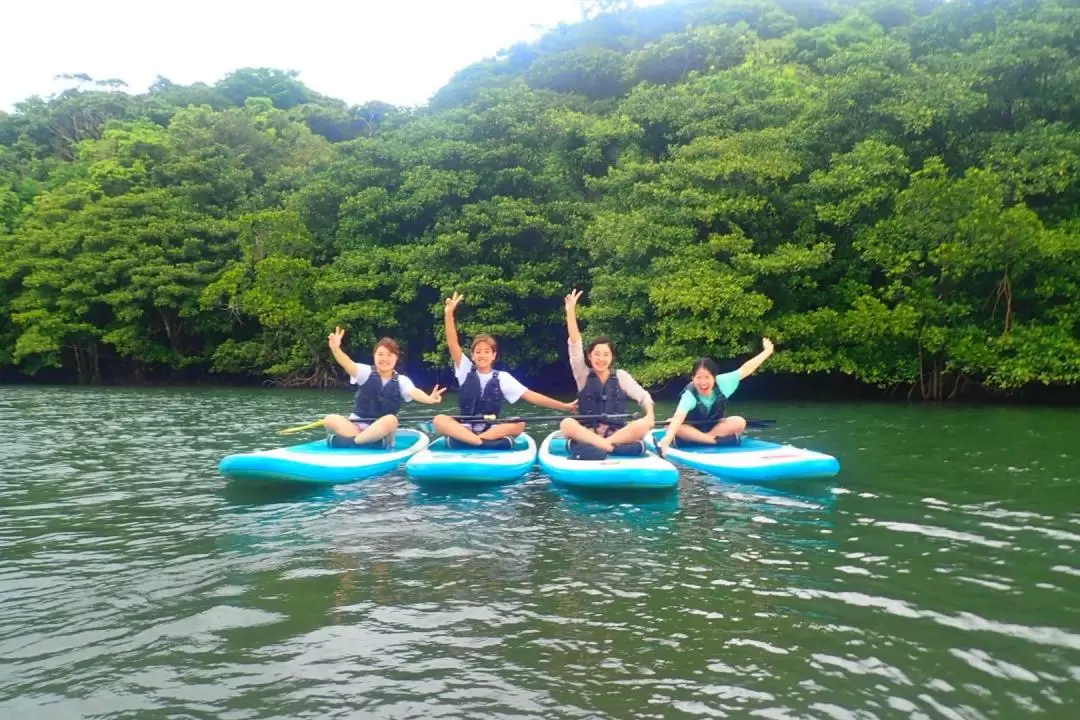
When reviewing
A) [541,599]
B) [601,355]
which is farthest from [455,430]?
[541,599]

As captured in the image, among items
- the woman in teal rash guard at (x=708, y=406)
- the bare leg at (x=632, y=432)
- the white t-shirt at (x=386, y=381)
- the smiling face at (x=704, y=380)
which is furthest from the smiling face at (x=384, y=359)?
the smiling face at (x=704, y=380)

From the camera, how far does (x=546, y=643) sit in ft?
11.1

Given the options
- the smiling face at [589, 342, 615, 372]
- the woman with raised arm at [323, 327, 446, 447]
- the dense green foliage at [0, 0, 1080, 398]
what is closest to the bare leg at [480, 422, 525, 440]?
the woman with raised arm at [323, 327, 446, 447]

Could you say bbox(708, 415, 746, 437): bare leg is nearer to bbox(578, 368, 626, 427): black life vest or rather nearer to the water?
the water

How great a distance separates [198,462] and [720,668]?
7001mm

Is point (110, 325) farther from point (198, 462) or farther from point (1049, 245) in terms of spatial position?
point (1049, 245)

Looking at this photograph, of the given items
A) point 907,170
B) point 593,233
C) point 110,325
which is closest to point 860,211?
point 907,170

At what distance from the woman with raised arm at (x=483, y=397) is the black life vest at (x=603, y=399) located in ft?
0.95

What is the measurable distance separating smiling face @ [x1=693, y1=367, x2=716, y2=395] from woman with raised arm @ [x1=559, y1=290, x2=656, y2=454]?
66 centimetres

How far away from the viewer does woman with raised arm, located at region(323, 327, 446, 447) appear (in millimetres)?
7570

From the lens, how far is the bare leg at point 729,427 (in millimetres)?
7977

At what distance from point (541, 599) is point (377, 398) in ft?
14.3

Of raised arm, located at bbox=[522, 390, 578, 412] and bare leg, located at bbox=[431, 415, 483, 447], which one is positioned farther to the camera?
raised arm, located at bbox=[522, 390, 578, 412]

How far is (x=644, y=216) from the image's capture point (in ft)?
58.1
